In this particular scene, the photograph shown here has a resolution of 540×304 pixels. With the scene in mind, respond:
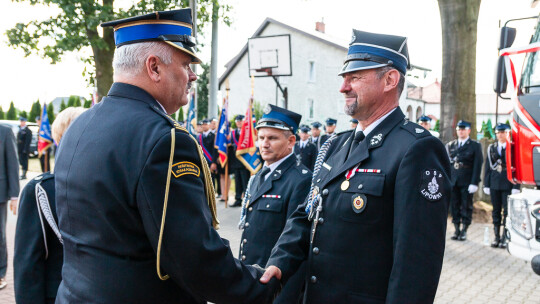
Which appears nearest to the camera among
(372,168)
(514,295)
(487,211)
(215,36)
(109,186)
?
(109,186)

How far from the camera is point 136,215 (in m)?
1.81

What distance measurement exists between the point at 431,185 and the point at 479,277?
213 inches

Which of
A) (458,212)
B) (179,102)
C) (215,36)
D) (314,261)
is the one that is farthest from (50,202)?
(215,36)

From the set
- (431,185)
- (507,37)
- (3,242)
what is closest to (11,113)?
(3,242)

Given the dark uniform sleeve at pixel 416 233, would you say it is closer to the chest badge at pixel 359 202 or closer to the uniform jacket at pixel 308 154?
the chest badge at pixel 359 202

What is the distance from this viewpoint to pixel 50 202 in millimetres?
2652

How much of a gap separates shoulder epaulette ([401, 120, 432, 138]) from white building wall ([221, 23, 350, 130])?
113 feet

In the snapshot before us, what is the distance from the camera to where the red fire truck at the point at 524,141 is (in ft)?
16.5

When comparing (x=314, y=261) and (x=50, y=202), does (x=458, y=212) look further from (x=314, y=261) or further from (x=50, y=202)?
(x=50, y=202)

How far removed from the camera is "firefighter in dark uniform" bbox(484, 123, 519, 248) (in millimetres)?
8789

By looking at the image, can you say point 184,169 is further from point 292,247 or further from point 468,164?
point 468,164

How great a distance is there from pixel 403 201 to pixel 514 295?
15.9ft

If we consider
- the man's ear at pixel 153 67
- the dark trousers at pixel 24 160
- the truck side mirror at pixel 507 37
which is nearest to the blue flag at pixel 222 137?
the truck side mirror at pixel 507 37

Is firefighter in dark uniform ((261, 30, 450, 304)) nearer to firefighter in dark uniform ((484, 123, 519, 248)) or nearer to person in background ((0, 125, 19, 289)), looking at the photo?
person in background ((0, 125, 19, 289))
